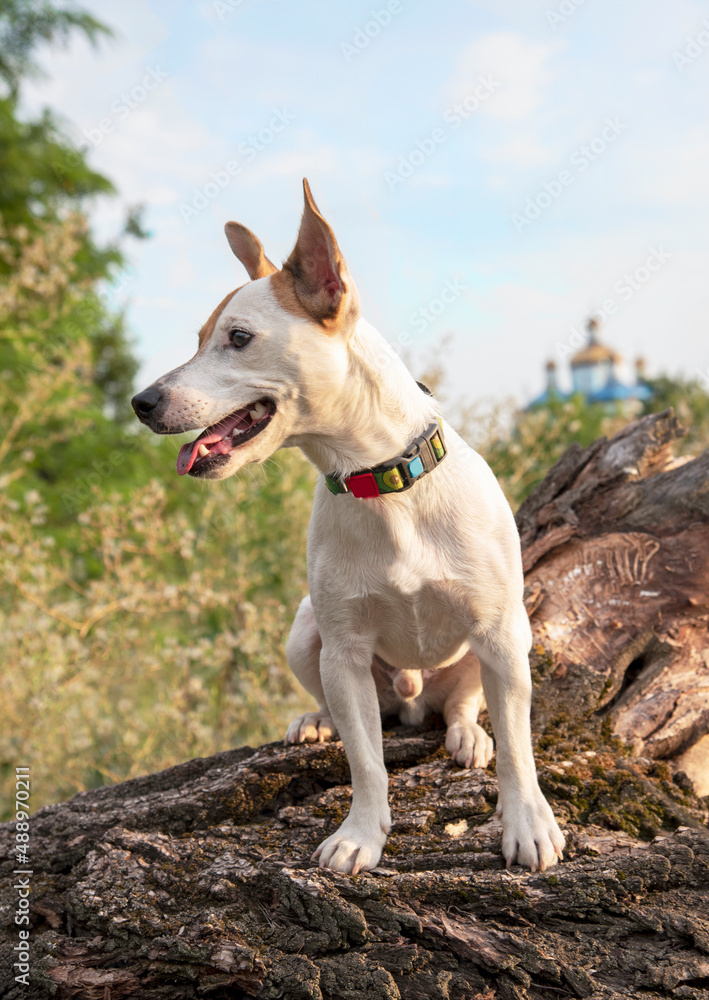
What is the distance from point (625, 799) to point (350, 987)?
1276 mm

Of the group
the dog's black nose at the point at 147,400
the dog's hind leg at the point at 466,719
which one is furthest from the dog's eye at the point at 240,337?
the dog's hind leg at the point at 466,719

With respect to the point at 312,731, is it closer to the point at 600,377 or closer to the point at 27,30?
the point at 27,30

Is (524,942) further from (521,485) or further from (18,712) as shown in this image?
(521,485)

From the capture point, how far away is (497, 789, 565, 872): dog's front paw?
8.33 ft

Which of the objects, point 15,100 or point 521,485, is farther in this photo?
point 15,100

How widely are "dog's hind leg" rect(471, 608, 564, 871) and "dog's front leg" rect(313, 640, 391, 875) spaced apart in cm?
40

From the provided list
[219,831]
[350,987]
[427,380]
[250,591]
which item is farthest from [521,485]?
[350,987]

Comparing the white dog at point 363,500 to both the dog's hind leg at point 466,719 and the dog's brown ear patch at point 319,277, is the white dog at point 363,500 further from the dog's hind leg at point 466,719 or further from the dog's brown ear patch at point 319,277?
the dog's hind leg at point 466,719

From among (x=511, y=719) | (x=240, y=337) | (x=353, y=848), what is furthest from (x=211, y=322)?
(x=353, y=848)

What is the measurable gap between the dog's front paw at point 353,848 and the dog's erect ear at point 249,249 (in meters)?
2.01

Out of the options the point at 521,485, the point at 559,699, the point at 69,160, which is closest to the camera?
the point at 559,699

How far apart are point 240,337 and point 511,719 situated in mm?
1564

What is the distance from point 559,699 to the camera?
358 cm

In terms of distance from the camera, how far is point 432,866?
2.58m
